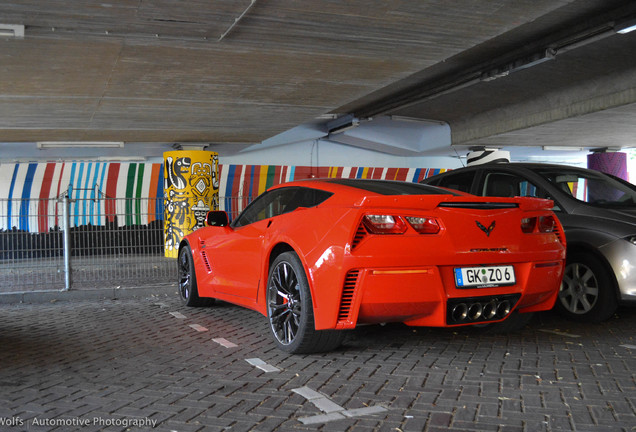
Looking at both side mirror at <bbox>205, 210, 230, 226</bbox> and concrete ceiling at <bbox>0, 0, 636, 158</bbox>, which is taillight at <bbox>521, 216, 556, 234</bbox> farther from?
concrete ceiling at <bbox>0, 0, 636, 158</bbox>

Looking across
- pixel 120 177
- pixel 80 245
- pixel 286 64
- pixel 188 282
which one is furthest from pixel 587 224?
pixel 120 177

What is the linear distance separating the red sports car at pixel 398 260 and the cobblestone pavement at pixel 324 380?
0.35 m

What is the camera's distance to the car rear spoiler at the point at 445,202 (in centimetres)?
412

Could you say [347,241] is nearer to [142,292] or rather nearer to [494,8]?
[494,8]

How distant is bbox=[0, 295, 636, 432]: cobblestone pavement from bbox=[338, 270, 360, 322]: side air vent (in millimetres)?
397

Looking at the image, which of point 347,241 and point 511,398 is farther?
point 347,241

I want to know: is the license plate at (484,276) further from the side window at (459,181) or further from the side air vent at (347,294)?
the side window at (459,181)

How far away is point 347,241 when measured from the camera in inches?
158

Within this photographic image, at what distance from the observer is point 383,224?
4.10 meters

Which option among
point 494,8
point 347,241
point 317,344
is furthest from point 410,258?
point 494,8

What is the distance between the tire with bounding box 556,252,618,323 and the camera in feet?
18.1

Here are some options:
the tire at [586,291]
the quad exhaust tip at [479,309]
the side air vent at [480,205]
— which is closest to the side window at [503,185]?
the tire at [586,291]

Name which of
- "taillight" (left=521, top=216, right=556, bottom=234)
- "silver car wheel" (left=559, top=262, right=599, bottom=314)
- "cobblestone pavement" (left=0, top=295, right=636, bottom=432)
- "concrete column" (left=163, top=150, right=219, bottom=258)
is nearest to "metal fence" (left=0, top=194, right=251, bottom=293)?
"cobblestone pavement" (left=0, top=295, right=636, bottom=432)

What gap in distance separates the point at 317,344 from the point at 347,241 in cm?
93
